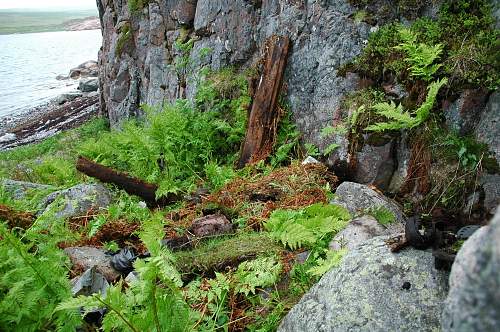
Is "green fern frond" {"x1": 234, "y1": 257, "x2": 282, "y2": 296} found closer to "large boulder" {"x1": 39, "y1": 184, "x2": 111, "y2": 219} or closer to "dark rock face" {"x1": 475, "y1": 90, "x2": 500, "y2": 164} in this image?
"dark rock face" {"x1": 475, "y1": 90, "x2": 500, "y2": 164}

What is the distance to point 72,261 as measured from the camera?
16.4 ft

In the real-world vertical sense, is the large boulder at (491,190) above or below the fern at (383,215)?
above

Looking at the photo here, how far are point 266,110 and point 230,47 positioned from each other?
2.70 metres

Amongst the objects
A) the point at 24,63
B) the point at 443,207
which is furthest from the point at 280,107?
the point at 24,63

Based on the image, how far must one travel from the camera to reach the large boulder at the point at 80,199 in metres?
6.59

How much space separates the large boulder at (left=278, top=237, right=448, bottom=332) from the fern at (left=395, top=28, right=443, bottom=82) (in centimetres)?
352

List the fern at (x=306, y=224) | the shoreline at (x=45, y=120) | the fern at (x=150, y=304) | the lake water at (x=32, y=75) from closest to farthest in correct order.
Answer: the fern at (x=150, y=304)
the fern at (x=306, y=224)
the shoreline at (x=45, y=120)
the lake water at (x=32, y=75)

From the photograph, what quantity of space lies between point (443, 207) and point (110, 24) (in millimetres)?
16038

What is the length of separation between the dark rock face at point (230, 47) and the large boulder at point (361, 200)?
1094 mm

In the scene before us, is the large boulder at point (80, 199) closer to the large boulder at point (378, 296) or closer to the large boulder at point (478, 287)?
the large boulder at point (378, 296)

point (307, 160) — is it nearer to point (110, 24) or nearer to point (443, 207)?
point (443, 207)

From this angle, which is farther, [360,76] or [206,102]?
[206,102]

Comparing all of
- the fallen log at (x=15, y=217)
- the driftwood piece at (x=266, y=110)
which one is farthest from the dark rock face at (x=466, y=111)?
the fallen log at (x=15, y=217)

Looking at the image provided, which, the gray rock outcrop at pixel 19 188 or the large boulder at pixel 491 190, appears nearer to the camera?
the large boulder at pixel 491 190
